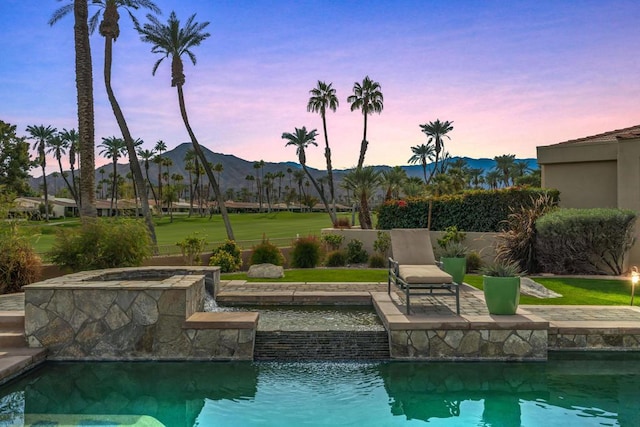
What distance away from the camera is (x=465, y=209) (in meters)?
17.5

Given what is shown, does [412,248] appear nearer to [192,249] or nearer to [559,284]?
[559,284]

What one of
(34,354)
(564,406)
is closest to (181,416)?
(34,354)

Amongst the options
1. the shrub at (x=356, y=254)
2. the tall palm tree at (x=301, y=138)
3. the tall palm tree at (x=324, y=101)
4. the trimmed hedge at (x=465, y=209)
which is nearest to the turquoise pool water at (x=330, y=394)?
the trimmed hedge at (x=465, y=209)

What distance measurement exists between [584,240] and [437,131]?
171ft

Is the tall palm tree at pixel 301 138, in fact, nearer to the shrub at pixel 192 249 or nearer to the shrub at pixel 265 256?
the shrub at pixel 192 249

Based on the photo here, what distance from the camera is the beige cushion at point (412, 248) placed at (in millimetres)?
9375

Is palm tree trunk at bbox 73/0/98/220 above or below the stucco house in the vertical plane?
above

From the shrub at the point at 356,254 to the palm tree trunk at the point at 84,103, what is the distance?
9.35m

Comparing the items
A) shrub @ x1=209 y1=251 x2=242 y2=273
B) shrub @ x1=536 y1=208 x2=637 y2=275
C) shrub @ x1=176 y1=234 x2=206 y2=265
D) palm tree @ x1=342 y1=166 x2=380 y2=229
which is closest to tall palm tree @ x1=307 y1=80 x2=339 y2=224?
palm tree @ x1=342 y1=166 x2=380 y2=229

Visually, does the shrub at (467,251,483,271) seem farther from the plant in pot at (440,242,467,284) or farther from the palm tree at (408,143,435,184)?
the palm tree at (408,143,435,184)

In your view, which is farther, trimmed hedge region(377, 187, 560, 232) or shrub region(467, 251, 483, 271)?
trimmed hedge region(377, 187, 560, 232)

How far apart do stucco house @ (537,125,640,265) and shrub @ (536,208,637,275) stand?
0.88m

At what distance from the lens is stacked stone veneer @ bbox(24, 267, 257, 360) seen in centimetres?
671

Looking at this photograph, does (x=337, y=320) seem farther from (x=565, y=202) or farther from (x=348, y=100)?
(x=348, y=100)
